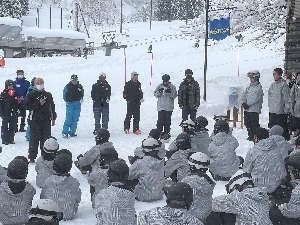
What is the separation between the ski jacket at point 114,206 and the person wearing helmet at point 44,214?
57.7 inches

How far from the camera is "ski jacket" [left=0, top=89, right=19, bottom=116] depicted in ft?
37.3

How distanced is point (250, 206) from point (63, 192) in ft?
9.59

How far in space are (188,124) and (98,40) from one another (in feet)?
203

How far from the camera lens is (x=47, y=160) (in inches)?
306

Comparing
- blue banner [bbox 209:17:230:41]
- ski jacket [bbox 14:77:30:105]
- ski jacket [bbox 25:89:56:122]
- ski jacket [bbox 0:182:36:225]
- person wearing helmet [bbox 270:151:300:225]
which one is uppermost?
blue banner [bbox 209:17:230:41]

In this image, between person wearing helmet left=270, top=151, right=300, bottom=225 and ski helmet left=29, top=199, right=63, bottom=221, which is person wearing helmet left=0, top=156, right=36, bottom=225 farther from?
person wearing helmet left=270, top=151, right=300, bottom=225

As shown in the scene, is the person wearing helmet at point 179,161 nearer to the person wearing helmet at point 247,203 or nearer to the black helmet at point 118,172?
the black helmet at point 118,172

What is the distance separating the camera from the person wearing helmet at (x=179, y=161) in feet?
25.4

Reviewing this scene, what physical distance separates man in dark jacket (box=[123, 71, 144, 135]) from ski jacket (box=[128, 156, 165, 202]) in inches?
229

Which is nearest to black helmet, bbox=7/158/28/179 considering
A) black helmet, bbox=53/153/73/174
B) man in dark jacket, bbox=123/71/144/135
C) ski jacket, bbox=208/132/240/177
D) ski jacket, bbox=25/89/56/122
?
black helmet, bbox=53/153/73/174

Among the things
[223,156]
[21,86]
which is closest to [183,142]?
[223,156]

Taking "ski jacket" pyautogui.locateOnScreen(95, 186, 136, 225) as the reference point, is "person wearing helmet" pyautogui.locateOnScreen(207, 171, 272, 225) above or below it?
above

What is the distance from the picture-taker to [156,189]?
289 inches

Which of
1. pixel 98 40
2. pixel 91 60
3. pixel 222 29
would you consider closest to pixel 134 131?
pixel 222 29
